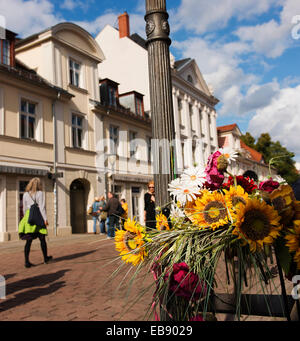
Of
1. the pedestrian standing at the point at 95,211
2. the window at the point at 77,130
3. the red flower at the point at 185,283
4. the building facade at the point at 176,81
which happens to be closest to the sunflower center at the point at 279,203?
the red flower at the point at 185,283

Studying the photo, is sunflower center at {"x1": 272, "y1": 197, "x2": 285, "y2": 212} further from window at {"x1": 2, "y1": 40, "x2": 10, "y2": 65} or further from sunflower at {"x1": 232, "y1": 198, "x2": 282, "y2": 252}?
window at {"x1": 2, "y1": 40, "x2": 10, "y2": 65}

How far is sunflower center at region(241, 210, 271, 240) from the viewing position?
1038mm

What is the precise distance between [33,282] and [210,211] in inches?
189

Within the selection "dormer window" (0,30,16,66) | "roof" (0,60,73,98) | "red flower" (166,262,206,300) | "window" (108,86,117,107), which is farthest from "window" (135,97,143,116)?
"red flower" (166,262,206,300)

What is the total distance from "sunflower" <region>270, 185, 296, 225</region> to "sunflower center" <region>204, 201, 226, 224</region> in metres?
0.17

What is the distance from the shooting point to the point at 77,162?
16203 millimetres

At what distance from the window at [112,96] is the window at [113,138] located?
4.63 feet

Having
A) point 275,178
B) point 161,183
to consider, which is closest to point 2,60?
point 161,183

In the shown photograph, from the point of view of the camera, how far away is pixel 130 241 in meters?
1.30

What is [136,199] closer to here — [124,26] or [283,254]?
[124,26]

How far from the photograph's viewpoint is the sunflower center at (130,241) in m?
1.29

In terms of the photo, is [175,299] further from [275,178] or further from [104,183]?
[104,183]

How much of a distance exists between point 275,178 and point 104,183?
1650 centimetres
